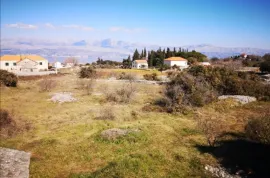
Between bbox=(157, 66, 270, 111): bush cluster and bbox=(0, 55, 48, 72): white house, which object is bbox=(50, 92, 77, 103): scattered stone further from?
bbox=(0, 55, 48, 72): white house

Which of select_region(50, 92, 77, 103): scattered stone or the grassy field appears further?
select_region(50, 92, 77, 103): scattered stone

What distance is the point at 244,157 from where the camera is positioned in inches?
441

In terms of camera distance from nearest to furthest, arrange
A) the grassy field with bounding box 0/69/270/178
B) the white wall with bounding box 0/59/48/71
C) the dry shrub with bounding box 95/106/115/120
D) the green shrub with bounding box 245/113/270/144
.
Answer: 1. the grassy field with bounding box 0/69/270/178
2. the green shrub with bounding box 245/113/270/144
3. the dry shrub with bounding box 95/106/115/120
4. the white wall with bounding box 0/59/48/71

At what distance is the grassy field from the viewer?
1127 centimetres

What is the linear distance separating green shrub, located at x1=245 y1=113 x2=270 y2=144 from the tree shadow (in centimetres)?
34

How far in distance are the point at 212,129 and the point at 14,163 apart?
12338mm

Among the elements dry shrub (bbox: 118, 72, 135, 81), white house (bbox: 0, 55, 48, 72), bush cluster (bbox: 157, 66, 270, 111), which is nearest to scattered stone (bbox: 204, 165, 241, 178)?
bush cluster (bbox: 157, 66, 270, 111)

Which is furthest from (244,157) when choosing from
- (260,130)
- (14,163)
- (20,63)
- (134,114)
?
(20,63)

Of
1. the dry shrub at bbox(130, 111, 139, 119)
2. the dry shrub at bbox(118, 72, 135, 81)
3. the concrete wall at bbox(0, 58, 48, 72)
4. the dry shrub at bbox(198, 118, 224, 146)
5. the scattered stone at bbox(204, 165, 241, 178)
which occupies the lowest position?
the scattered stone at bbox(204, 165, 241, 178)

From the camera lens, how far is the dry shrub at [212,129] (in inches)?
554

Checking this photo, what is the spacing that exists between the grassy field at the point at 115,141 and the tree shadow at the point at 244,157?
66 cm

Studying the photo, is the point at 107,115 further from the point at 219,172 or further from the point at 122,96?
the point at 219,172

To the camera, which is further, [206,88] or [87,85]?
[87,85]

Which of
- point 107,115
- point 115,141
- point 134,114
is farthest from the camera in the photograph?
point 134,114
